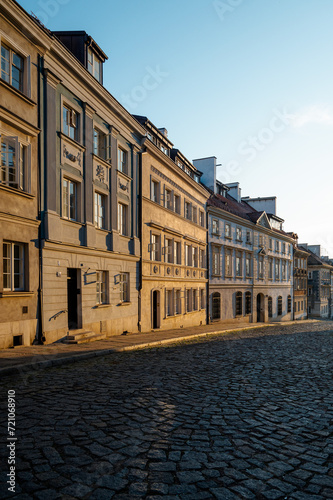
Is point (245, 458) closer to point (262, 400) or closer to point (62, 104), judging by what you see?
point (262, 400)

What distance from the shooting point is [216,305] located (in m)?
33.5

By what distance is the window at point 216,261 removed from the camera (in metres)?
33.2

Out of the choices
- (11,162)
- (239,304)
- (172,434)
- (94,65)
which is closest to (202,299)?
(239,304)

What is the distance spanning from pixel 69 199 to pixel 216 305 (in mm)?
21099

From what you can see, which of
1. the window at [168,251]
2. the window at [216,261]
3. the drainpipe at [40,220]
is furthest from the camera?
the window at [216,261]

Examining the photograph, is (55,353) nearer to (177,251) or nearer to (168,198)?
(168,198)

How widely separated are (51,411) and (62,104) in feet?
39.2

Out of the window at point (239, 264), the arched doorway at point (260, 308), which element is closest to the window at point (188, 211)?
→ the window at point (239, 264)

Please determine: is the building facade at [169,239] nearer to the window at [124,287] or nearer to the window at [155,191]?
the window at [155,191]

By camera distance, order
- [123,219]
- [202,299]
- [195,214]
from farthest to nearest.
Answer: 1. [202,299]
2. [195,214]
3. [123,219]

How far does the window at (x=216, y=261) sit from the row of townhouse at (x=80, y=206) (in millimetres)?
2938

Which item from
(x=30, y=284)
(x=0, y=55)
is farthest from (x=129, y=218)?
(x=0, y=55)

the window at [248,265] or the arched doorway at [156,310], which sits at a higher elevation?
the window at [248,265]

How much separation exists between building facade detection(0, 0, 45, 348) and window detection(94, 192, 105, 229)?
417 cm
